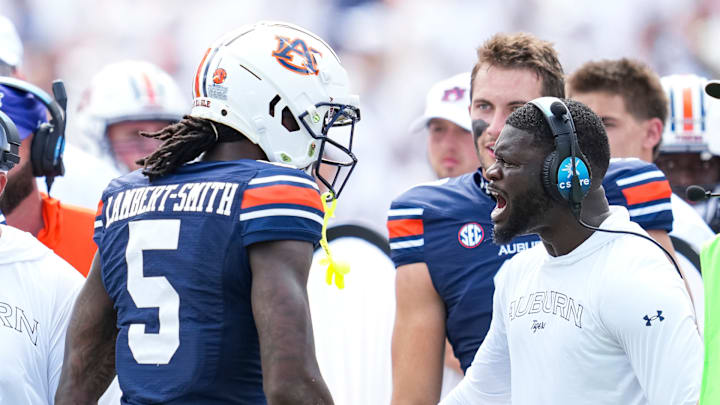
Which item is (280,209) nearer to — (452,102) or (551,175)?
(551,175)

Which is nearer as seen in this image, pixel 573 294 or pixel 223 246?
pixel 223 246

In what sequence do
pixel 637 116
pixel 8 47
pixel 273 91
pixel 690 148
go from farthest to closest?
pixel 690 148 → pixel 8 47 → pixel 637 116 → pixel 273 91

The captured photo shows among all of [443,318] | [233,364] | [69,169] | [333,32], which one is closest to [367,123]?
[333,32]

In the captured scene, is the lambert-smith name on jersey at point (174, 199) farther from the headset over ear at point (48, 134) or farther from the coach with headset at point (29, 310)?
the headset over ear at point (48, 134)

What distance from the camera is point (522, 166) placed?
2.53m

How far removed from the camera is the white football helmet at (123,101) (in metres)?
5.85

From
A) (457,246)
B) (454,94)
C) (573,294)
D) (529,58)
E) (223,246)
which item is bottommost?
(457,246)

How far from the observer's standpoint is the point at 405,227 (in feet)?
11.1

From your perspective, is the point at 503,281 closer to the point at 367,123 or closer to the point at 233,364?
the point at 233,364

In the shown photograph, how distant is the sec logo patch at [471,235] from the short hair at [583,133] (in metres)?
0.78

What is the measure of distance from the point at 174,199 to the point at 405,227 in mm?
1177

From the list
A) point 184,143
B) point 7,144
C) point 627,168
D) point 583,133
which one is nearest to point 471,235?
point 627,168

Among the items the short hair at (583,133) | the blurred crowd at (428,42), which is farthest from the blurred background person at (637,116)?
the short hair at (583,133)

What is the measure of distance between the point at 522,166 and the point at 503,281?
0.32 meters
